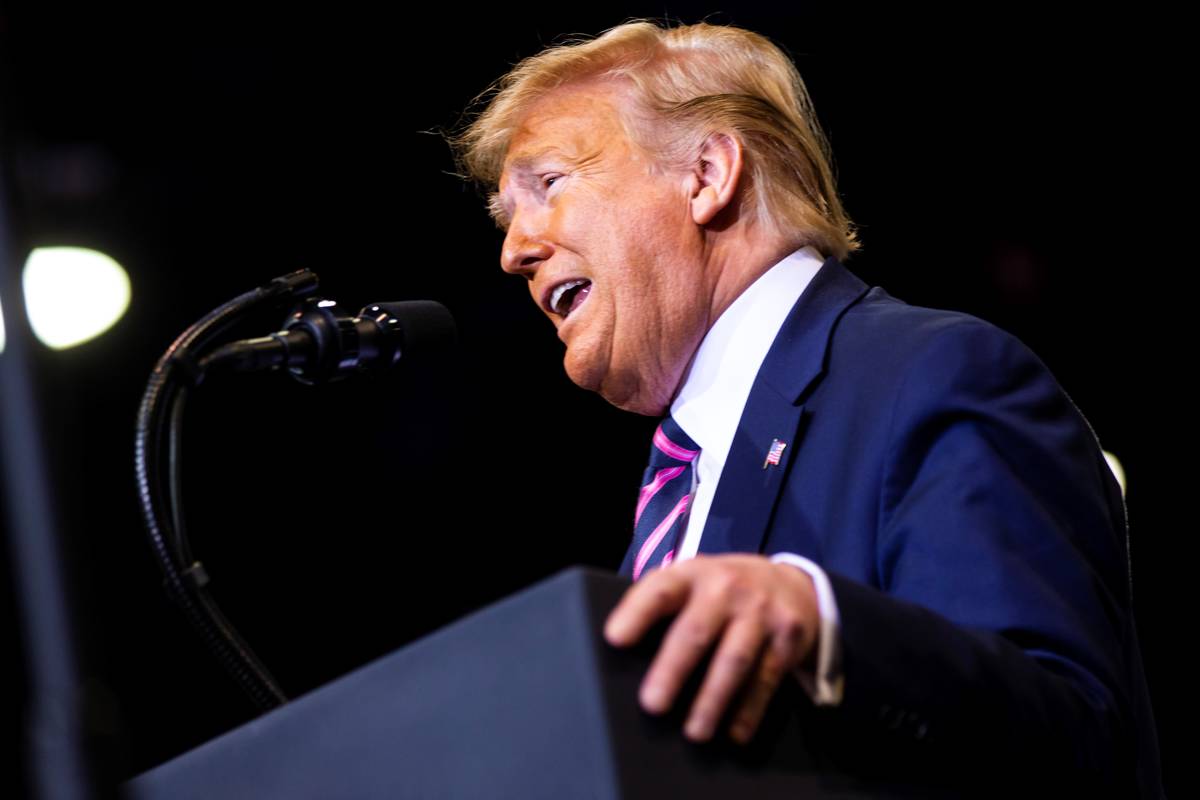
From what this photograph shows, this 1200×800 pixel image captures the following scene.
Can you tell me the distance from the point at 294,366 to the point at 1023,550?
793 mm

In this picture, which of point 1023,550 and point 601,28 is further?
point 601,28

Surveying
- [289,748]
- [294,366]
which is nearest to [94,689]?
[289,748]

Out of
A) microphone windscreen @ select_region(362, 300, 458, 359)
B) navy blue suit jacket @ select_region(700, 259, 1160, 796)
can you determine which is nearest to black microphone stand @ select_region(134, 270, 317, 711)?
microphone windscreen @ select_region(362, 300, 458, 359)

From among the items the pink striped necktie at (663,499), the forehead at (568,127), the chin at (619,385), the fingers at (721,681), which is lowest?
the pink striped necktie at (663,499)

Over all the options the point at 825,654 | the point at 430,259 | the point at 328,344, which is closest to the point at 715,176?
the point at 328,344

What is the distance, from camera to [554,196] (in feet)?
7.33

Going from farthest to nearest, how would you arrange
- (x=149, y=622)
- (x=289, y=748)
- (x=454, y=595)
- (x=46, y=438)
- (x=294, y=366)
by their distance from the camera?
(x=454, y=595) → (x=149, y=622) → (x=294, y=366) → (x=289, y=748) → (x=46, y=438)

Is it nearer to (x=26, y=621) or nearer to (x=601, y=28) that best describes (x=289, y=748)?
(x=26, y=621)

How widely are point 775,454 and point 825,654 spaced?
680mm

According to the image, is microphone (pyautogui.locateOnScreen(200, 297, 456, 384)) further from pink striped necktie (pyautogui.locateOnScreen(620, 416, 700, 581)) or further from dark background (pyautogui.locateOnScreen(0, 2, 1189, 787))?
dark background (pyautogui.locateOnScreen(0, 2, 1189, 787))

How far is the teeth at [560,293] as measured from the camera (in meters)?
2.18

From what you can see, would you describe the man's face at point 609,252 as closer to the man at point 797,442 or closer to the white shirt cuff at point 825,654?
the man at point 797,442

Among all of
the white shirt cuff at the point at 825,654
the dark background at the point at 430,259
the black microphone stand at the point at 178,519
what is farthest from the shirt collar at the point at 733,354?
the dark background at the point at 430,259

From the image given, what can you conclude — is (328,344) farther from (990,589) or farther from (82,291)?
(82,291)
